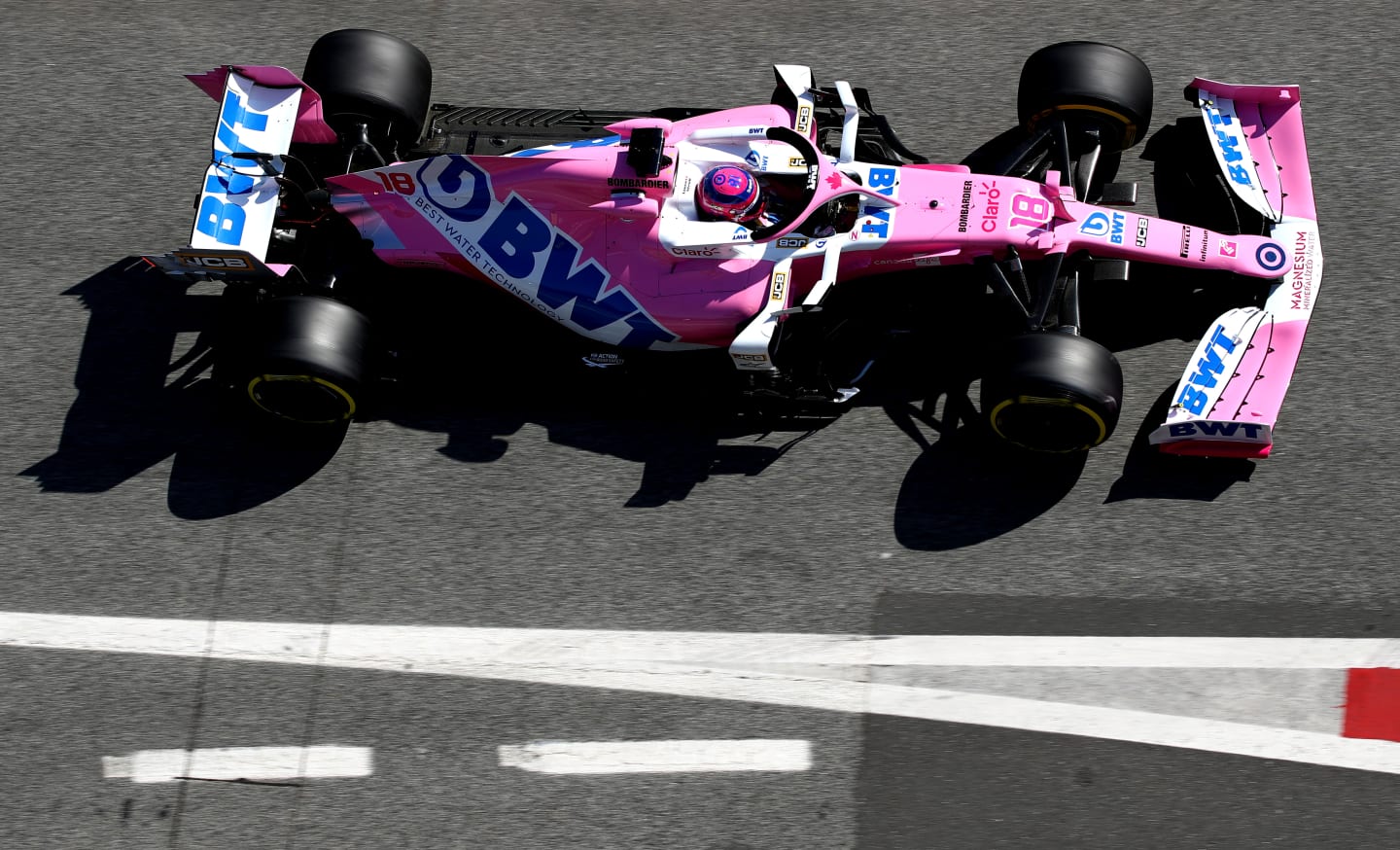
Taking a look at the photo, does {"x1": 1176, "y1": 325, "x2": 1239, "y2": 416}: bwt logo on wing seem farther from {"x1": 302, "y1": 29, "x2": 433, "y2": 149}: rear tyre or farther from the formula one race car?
{"x1": 302, "y1": 29, "x2": 433, "y2": 149}: rear tyre

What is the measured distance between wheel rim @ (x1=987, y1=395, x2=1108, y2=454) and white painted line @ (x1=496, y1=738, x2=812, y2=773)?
1.98m

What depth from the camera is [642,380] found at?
302 inches

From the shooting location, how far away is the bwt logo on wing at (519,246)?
7.36m

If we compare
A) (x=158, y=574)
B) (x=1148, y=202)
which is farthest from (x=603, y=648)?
(x=1148, y=202)

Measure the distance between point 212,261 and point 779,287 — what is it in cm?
299

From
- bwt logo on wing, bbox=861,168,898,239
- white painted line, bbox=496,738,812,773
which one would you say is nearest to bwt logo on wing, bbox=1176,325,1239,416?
bwt logo on wing, bbox=861,168,898,239

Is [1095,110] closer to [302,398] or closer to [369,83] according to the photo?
[369,83]

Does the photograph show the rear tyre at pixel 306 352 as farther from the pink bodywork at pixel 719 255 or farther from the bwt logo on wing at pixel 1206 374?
the bwt logo on wing at pixel 1206 374

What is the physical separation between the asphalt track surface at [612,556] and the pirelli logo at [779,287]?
3.07 feet

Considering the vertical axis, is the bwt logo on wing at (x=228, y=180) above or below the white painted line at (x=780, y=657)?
above

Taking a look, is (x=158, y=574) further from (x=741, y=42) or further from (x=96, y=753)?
(x=741, y=42)

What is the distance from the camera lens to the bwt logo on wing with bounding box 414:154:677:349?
7359 mm

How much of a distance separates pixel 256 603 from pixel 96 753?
1.09m

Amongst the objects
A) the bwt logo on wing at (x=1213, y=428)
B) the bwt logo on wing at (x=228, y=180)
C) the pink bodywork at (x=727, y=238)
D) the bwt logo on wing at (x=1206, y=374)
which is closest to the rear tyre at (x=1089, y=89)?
the pink bodywork at (x=727, y=238)
